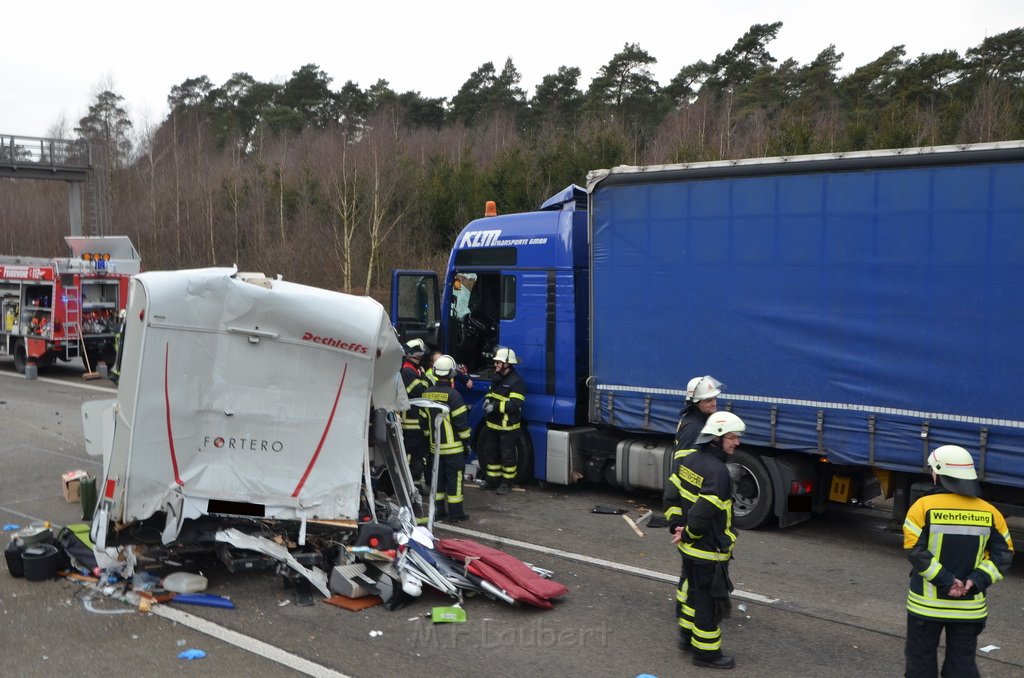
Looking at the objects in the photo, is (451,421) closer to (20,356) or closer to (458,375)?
(458,375)

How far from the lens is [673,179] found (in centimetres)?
857

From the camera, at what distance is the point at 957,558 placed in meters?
4.34

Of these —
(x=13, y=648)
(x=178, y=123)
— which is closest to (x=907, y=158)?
(x=13, y=648)

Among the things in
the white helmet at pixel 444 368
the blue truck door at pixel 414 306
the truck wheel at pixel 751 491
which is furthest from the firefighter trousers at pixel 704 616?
the blue truck door at pixel 414 306

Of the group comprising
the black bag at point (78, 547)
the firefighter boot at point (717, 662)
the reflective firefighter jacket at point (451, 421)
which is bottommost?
the firefighter boot at point (717, 662)

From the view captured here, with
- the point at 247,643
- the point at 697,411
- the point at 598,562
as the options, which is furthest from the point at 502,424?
the point at 247,643

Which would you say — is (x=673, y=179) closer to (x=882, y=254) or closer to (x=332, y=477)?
(x=882, y=254)

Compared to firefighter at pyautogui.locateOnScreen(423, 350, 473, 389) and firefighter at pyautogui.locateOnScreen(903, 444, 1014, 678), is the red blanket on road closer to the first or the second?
→ firefighter at pyautogui.locateOnScreen(903, 444, 1014, 678)

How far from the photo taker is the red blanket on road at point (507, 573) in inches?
244

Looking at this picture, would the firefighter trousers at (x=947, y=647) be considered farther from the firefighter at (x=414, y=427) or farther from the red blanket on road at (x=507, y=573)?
the firefighter at (x=414, y=427)

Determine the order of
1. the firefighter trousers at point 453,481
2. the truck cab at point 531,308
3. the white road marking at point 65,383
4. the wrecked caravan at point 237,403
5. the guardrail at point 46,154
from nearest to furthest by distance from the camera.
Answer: the wrecked caravan at point 237,403 < the firefighter trousers at point 453,481 < the truck cab at point 531,308 < the white road marking at point 65,383 < the guardrail at point 46,154

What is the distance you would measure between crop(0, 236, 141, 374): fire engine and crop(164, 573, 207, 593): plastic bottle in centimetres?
1648

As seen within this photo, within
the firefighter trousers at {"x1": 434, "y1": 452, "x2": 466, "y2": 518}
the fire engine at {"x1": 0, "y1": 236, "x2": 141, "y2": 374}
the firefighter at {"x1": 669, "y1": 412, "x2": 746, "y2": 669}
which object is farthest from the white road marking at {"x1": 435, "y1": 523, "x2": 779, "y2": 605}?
the fire engine at {"x1": 0, "y1": 236, "x2": 141, "y2": 374}

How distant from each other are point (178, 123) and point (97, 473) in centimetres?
5627
